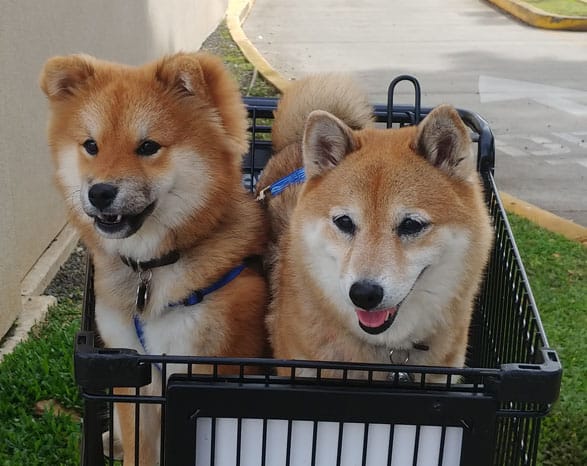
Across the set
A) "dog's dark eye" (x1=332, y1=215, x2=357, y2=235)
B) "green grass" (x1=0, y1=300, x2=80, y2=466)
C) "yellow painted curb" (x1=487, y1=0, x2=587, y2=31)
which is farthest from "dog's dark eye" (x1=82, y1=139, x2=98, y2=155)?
"yellow painted curb" (x1=487, y1=0, x2=587, y2=31)

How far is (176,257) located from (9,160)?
186cm

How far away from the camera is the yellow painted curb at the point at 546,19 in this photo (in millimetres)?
13594

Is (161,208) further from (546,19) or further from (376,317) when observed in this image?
(546,19)

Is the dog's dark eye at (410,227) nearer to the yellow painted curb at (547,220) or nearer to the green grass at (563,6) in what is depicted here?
the yellow painted curb at (547,220)

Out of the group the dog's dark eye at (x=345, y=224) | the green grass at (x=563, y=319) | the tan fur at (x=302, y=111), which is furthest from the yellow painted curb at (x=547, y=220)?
the dog's dark eye at (x=345, y=224)

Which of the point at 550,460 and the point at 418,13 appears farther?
the point at 418,13

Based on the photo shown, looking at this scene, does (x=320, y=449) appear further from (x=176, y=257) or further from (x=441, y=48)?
(x=441, y=48)

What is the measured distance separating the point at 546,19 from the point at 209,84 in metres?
12.9

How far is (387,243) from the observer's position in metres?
1.91

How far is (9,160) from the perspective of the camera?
377 centimetres

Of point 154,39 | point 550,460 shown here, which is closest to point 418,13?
point 154,39

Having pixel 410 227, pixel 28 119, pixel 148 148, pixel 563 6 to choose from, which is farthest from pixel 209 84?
pixel 563 6

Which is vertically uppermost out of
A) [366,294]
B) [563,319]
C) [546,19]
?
[366,294]

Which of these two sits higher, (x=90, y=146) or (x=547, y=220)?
(x=90, y=146)
